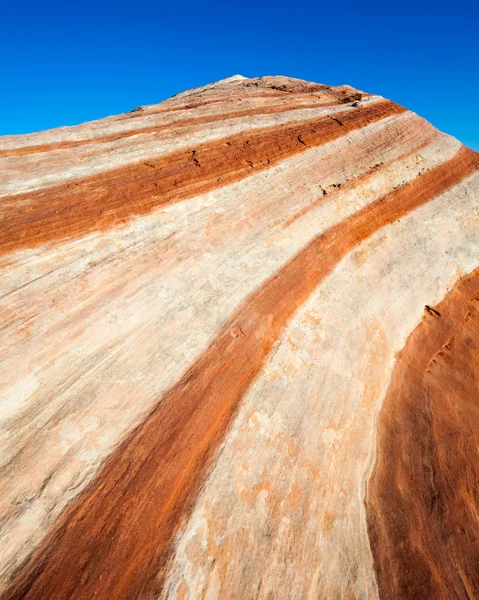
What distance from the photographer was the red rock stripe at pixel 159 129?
1011 cm

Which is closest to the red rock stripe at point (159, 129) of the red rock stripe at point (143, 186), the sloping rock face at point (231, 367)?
the sloping rock face at point (231, 367)

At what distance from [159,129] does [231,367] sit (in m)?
8.69

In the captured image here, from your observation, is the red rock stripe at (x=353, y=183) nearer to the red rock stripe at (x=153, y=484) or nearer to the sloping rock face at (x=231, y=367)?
the sloping rock face at (x=231, y=367)

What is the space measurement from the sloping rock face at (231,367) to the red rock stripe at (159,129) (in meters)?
0.10

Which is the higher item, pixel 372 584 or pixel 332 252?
pixel 332 252

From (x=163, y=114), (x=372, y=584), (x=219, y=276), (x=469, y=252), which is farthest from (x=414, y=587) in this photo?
(x=163, y=114)

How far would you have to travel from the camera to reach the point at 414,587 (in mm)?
6203

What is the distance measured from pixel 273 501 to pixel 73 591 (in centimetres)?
330

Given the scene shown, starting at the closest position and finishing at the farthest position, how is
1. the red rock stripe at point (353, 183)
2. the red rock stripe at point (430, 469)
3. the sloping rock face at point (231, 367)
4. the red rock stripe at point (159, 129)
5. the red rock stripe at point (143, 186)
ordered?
the sloping rock face at point (231, 367), the red rock stripe at point (430, 469), the red rock stripe at point (143, 186), the red rock stripe at point (159, 129), the red rock stripe at point (353, 183)

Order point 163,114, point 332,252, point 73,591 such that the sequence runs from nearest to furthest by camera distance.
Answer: point 73,591 → point 332,252 → point 163,114

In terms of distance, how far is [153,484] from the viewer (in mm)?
5828

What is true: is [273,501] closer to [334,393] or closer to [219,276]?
[334,393]

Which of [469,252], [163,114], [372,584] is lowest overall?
[372,584]

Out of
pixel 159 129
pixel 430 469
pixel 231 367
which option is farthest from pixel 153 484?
pixel 159 129
